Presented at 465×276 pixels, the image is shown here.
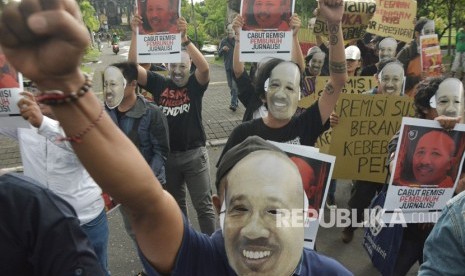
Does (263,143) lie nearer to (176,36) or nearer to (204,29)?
(176,36)

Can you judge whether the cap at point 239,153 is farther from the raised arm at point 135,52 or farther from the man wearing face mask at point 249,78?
the raised arm at point 135,52

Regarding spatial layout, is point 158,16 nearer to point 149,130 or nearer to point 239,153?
point 149,130

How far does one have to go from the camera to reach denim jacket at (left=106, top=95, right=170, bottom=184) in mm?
3248

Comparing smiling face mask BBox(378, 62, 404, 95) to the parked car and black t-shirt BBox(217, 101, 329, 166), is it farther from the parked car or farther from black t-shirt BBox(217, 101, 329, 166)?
the parked car

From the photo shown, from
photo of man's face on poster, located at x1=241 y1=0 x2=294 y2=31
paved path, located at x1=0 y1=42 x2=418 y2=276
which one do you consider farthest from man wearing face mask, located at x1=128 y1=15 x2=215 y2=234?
paved path, located at x1=0 y1=42 x2=418 y2=276

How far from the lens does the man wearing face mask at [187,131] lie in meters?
3.73

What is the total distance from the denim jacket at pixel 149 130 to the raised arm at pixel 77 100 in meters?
2.31

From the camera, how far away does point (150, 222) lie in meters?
1.00

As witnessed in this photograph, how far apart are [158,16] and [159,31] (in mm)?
143

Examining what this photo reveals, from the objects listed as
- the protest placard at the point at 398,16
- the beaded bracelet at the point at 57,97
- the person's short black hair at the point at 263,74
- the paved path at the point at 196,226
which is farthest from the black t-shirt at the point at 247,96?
the protest placard at the point at 398,16

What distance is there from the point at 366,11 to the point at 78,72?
15.5 ft

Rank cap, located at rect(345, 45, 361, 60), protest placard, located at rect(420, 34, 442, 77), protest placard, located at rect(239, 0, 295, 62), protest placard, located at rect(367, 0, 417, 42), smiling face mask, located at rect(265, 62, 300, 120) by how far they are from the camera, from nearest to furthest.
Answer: smiling face mask, located at rect(265, 62, 300, 120)
protest placard, located at rect(239, 0, 295, 62)
cap, located at rect(345, 45, 361, 60)
protest placard, located at rect(420, 34, 442, 77)
protest placard, located at rect(367, 0, 417, 42)

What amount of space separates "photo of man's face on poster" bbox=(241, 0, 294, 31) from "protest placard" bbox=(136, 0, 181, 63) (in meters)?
0.72

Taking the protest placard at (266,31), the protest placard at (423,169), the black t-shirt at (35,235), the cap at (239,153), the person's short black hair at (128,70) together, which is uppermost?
the protest placard at (266,31)
